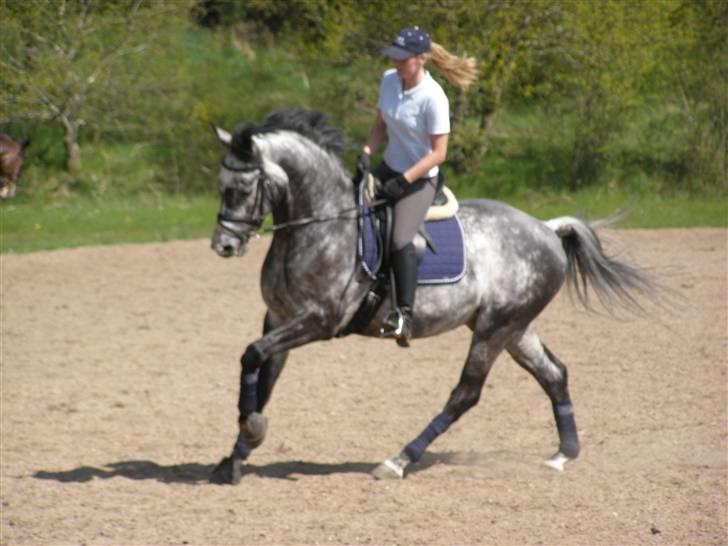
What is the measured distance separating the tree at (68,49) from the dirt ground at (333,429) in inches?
291

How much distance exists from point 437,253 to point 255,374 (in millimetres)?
1344

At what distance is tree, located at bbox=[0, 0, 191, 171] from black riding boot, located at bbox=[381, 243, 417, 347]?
579 inches

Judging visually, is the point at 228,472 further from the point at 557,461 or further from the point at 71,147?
the point at 71,147

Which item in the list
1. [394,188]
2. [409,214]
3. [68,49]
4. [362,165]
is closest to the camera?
[394,188]

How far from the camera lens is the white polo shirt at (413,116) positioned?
782 centimetres

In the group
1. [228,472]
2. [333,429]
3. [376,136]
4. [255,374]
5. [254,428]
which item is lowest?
[333,429]

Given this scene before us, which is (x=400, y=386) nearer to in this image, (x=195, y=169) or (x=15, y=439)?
(x=15, y=439)

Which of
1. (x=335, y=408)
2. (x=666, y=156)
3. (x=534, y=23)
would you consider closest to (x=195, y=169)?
(x=534, y=23)

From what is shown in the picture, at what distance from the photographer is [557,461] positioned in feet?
28.2

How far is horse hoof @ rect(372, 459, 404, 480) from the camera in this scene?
8195 millimetres

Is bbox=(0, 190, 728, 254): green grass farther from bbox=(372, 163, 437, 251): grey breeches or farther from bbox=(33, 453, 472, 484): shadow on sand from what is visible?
bbox=(372, 163, 437, 251): grey breeches

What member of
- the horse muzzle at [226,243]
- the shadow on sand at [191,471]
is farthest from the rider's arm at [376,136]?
the shadow on sand at [191,471]

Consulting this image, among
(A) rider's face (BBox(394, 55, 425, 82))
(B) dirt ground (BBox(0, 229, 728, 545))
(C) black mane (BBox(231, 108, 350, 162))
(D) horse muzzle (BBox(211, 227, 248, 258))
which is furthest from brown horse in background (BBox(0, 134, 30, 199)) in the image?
(A) rider's face (BBox(394, 55, 425, 82))

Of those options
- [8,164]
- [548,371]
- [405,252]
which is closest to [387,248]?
[405,252]
